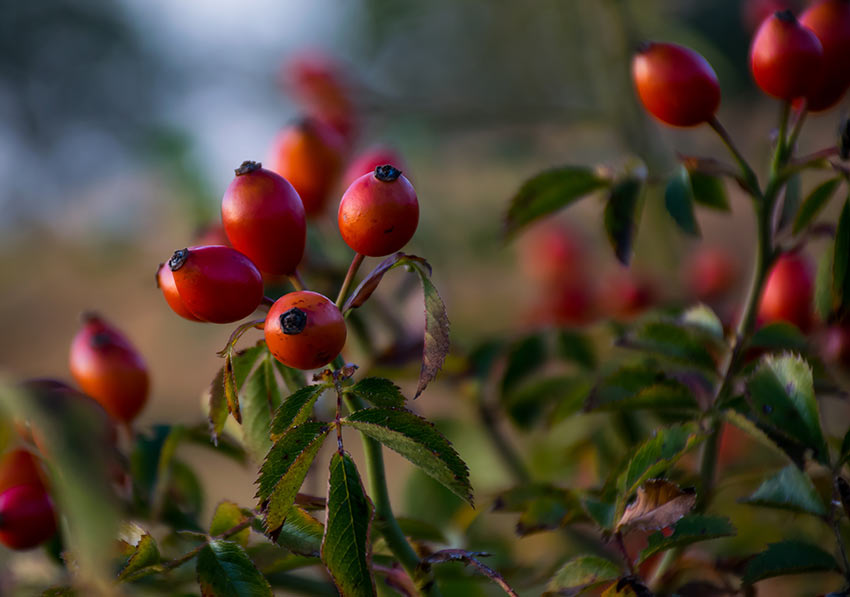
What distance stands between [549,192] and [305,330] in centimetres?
34

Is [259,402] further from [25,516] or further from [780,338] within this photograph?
[780,338]

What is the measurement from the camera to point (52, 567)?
0.67 meters

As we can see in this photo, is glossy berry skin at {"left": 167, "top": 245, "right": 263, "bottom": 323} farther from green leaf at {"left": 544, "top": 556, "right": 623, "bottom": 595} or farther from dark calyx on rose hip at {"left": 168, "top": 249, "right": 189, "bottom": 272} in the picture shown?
green leaf at {"left": 544, "top": 556, "right": 623, "bottom": 595}

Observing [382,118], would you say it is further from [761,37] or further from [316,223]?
[761,37]

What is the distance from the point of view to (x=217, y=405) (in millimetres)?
490

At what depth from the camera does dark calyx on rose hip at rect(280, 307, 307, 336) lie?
406 millimetres

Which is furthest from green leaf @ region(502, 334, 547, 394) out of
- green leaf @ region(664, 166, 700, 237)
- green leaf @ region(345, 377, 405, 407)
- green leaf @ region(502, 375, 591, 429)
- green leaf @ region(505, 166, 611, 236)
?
green leaf @ region(345, 377, 405, 407)

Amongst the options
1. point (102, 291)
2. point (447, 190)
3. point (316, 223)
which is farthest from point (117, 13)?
point (316, 223)

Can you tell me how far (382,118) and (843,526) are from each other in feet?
4.12

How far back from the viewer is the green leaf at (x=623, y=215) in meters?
0.60

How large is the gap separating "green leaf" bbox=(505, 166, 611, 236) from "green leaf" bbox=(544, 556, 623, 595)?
31 cm

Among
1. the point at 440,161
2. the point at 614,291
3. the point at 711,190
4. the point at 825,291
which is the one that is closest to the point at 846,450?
the point at 825,291

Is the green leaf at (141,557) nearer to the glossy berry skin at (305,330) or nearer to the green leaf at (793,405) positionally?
the glossy berry skin at (305,330)

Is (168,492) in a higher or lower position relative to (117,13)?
lower
